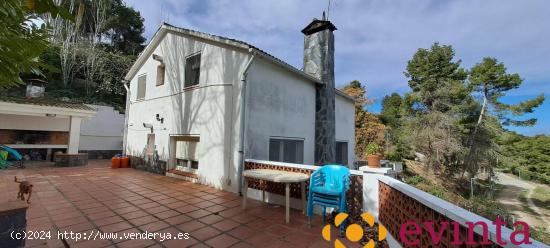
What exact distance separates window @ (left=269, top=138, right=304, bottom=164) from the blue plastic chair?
3.22 metres

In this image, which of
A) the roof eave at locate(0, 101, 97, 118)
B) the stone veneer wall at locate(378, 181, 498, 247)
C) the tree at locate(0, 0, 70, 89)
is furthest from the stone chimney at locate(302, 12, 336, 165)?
the roof eave at locate(0, 101, 97, 118)

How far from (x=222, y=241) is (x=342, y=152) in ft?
32.0

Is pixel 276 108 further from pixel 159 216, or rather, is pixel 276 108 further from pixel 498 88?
pixel 498 88

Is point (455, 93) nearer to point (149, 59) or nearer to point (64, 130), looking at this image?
point (149, 59)

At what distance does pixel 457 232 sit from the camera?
1.88 meters

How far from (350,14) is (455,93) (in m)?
13.4

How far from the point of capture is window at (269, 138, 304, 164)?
7.75 meters

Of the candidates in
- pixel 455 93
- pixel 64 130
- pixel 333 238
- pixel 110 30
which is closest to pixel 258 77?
pixel 333 238

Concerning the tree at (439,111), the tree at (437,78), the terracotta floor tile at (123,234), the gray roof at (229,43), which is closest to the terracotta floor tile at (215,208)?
the terracotta floor tile at (123,234)

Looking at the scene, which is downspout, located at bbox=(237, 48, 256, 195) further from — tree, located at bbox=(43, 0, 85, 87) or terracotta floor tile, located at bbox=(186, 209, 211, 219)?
tree, located at bbox=(43, 0, 85, 87)

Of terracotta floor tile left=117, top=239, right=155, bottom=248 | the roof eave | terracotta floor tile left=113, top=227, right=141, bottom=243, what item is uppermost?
the roof eave

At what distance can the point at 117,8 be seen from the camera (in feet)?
70.4

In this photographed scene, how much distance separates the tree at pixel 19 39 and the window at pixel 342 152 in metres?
11.4

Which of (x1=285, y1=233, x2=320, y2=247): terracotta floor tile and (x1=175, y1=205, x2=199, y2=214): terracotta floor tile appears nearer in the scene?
(x1=285, y1=233, x2=320, y2=247): terracotta floor tile
